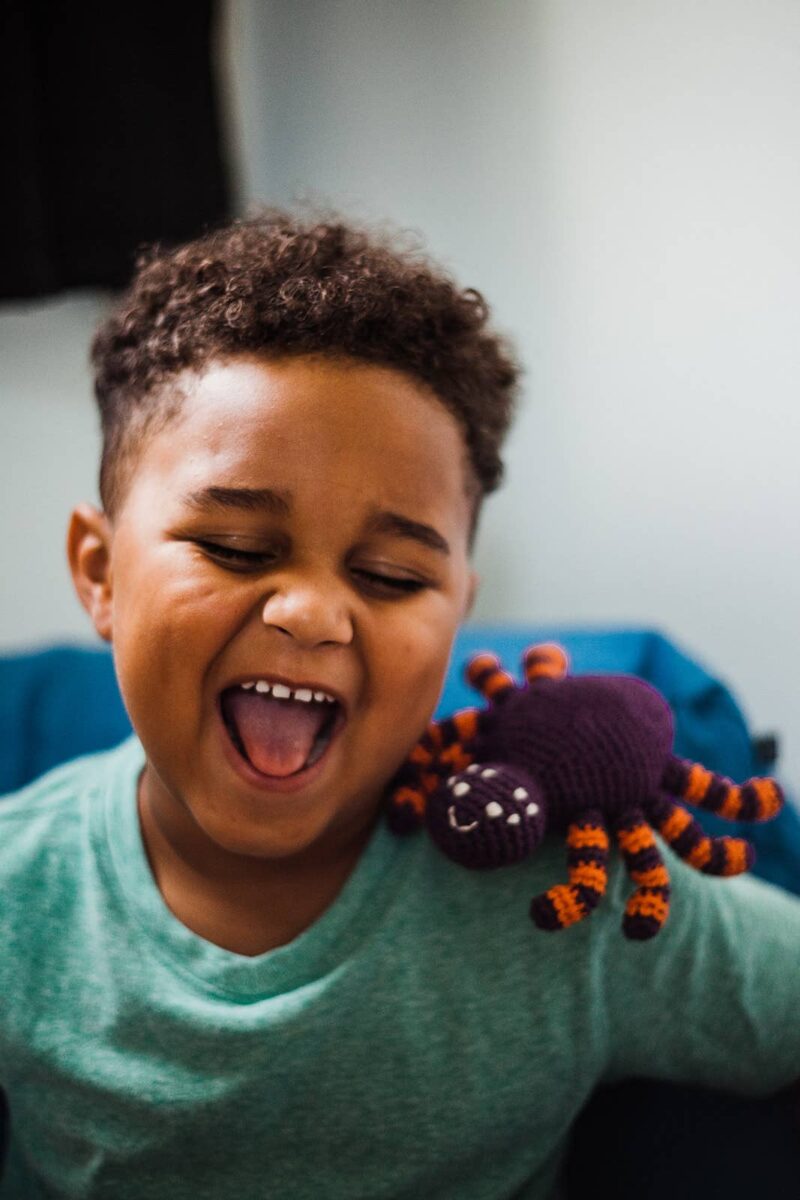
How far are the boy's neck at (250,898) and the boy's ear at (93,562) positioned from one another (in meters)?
0.15

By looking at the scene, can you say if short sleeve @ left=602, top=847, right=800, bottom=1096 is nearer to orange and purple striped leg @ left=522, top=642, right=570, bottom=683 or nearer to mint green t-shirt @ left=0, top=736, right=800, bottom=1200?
mint green t-shirt @ left=0, top=736, right=800, bottom=1200

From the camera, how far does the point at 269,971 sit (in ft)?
2.29

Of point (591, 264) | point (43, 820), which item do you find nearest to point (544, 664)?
point (43, 820)

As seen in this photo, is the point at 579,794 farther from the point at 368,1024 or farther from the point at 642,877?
the point at 368,1024

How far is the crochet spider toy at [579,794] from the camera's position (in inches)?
24.0

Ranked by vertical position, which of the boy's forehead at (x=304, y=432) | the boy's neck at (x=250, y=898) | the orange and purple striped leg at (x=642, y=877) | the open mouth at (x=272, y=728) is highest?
the boy's forehead at (x=304, y=432)

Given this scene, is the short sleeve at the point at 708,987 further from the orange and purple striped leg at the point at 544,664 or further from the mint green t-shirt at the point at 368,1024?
the orange and purple striped leg at the point at 544,664

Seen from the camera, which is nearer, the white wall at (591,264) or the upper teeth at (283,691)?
the upper teeth at (283,691)

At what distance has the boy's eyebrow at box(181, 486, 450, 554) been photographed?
24.0 inches

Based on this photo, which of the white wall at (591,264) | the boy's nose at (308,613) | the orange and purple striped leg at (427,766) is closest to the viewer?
the boy's nose at (308,613)

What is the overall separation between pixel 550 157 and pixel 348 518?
0.87 metres

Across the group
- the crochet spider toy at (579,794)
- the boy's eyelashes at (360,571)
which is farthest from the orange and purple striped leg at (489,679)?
the boy's eyelashes at (360,571)

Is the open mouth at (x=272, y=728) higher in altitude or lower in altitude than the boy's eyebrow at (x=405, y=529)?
lower

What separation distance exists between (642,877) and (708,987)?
0.49 ft
